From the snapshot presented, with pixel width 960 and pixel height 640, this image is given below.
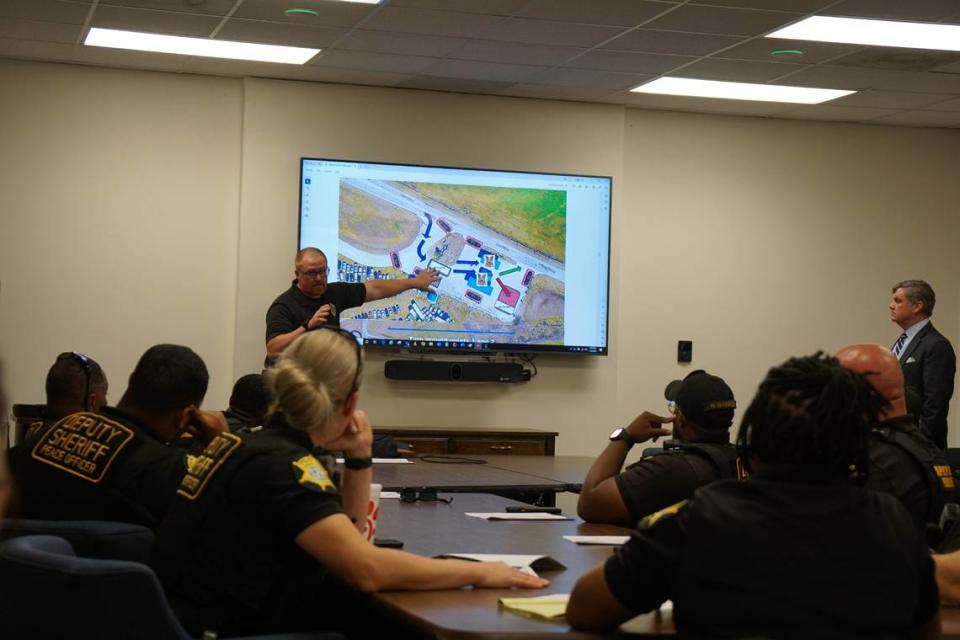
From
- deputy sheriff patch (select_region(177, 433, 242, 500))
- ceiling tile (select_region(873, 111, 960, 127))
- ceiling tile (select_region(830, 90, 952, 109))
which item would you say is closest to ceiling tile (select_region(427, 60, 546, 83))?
ceiling tile (select_region(830, 90, 952, 109))

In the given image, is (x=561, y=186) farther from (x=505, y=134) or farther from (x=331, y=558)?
(x=331, y=558)

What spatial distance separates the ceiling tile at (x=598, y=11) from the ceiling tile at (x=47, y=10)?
230cm

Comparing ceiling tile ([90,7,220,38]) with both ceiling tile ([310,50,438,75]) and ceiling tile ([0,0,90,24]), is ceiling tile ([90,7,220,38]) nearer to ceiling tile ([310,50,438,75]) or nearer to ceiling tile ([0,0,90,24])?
ceiling tile ([0,0,90,24])

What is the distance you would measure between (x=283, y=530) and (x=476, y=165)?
6074mm

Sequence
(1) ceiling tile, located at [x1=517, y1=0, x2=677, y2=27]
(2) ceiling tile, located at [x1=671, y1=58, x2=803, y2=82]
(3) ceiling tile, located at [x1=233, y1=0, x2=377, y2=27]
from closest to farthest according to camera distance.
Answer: (1) ceiling tile, located at [x1=517, y1=0, x2=677, y2=27]
(3) ceiling tile, located at [x1=233, y1=0, x2=377, y2=27]
(2) ceiling tile, located at [x1=671, y1=58, x2=803, y2=82]

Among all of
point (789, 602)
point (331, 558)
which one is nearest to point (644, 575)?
point (789, 602)

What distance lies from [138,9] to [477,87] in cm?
247

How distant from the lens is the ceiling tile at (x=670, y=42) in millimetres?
6734

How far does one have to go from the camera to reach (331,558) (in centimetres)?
245

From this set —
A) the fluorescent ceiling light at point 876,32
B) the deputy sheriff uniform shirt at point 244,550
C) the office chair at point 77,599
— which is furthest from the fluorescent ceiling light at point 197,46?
the office chair at point 77,599

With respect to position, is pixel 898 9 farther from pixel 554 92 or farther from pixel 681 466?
pixel 681 466

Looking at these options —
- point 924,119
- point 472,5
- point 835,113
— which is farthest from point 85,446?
point 924,119

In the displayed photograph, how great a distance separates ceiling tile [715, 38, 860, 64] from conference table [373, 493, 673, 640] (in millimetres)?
3447

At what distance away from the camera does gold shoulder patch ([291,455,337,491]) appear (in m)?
2.53
